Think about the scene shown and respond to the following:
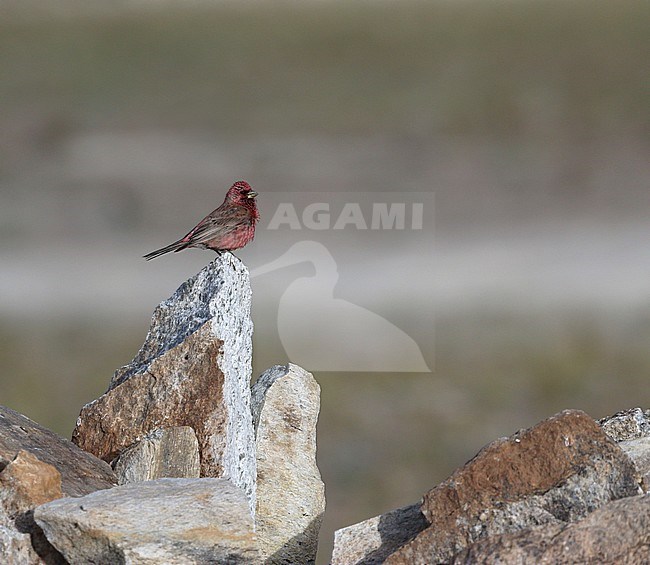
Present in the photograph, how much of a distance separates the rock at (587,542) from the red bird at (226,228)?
16.0 ft

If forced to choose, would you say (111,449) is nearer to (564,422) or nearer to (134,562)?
(134,562)

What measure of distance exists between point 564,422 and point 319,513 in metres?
2.94

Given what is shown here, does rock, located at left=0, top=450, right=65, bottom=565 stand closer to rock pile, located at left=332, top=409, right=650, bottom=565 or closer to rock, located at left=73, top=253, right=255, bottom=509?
rock, located at left=73, top=253, right=255, bottom=509

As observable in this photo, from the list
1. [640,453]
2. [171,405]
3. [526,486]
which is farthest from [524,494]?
[171,405]

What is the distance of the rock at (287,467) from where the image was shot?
314 inches

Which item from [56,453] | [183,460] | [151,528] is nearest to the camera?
[151,528]

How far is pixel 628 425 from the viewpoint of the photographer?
8117 millimetres

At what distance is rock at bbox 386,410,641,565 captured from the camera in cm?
568

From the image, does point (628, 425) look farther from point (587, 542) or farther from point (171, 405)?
point (171, 405)

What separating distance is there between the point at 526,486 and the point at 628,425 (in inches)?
101

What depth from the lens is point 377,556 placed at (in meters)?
6.39

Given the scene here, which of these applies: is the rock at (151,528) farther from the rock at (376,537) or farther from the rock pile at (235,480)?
the rock at (376,537)

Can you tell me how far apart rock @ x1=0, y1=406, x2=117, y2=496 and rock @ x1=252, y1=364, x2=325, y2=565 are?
158cm

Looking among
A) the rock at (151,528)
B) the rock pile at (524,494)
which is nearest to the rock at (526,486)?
the rock pile at (524,494)
